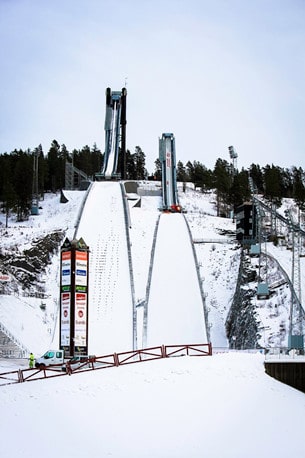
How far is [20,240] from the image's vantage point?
5562 centimetres

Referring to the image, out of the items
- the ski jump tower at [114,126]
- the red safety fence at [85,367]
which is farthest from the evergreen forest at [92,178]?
the red safety fence at [85,367]

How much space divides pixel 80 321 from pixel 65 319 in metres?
0.66

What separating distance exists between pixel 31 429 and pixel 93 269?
27.9m

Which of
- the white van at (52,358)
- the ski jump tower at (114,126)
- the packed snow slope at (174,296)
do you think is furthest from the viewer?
the ski jump tower at (114,126)

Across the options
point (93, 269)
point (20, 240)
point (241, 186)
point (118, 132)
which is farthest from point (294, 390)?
point (118, 132)

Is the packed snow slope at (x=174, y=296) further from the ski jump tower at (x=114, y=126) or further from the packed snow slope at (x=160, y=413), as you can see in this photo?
the ski jump tower at (x=114, y=126)

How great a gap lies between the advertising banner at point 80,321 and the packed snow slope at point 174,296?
8.79 meters

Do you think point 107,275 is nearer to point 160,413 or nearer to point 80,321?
point 80,321

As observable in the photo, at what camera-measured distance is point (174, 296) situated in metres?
45.4

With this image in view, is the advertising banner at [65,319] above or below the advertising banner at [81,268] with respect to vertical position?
below

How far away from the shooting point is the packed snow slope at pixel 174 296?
1614 inches

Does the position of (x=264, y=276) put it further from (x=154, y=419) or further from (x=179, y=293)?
(x=154, y=419)

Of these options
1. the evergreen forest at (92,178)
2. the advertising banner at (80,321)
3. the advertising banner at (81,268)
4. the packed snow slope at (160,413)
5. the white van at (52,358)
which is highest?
the evergreen forest at (92,178)

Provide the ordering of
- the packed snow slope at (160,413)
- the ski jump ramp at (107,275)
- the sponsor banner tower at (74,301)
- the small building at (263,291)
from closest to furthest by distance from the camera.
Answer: the packed snow slope at (160,413) < the sponsor banner tower at (74,301) < the ski jump ramp at (107,275) < the small building at (263,291)
